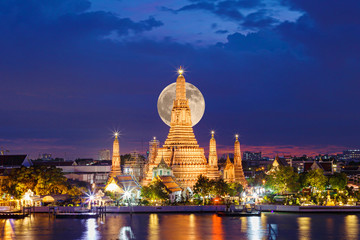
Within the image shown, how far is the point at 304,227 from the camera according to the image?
71.9m

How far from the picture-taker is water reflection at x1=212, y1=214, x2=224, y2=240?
213 feet

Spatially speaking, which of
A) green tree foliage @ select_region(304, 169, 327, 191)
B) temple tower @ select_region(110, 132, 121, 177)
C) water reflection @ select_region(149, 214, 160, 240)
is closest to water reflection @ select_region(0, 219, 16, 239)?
water reflection @ select_region(149, 214, 160, 240)

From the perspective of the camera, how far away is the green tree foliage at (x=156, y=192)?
88688 mm

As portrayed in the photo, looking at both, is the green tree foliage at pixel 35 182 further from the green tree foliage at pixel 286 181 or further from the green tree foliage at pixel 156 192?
the green tree foliage at pixel 286 181

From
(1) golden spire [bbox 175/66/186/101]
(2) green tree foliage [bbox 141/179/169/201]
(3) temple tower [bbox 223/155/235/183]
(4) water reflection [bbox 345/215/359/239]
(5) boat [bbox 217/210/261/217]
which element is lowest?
(4) water reflection [bbox 345/215/359/239]

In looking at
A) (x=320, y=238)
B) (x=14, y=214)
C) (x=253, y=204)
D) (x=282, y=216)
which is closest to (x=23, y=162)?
(x=14, y=214)

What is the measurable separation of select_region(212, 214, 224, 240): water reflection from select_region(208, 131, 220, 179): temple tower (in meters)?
17.3

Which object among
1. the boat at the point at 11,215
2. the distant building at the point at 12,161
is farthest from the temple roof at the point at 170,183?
the distant building at the point at 12,161

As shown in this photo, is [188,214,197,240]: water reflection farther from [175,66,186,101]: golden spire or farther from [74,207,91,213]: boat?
[175,66,186,101]: golden spire

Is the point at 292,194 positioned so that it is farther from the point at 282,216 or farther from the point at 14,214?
the point at 14,214

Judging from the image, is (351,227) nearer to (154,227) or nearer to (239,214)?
(239,214)

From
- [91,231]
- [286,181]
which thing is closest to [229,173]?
[286,181]

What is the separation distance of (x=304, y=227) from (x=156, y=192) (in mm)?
24861

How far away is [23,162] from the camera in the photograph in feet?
376
